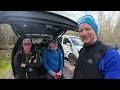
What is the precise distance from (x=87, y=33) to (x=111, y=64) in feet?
0.96

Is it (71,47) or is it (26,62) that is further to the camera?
(71,47)

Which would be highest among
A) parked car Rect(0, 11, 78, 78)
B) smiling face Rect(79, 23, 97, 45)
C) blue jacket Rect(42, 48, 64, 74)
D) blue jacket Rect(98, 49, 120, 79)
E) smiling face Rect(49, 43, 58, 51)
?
parked car Rect(0, 11, 78, 78)

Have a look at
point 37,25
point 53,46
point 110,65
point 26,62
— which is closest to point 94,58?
point 110,65

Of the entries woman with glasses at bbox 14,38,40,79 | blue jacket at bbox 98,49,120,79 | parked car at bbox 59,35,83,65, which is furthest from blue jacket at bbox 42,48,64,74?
parked car at bbox 59,35,83,65

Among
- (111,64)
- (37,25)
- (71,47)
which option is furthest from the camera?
(71,47)

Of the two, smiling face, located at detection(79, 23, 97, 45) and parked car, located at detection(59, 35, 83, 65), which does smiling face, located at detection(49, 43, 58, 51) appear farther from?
parked car, located at detection(59, 35, 83, 65)

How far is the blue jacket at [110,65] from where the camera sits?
4.03 ft

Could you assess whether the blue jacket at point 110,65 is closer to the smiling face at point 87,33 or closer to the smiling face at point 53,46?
the smiling face at point 87,33

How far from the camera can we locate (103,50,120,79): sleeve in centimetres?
123

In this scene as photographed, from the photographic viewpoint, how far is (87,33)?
1.42 meters

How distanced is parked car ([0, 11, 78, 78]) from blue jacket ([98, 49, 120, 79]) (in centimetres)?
71

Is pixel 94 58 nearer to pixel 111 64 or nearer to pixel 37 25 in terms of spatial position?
pixel 111 64
